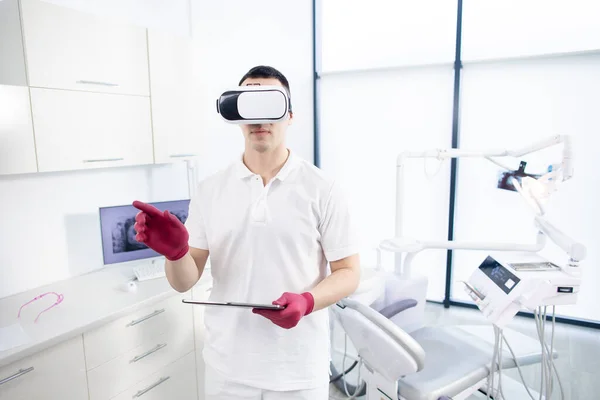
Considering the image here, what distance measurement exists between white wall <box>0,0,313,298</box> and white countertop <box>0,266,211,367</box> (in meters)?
0.15

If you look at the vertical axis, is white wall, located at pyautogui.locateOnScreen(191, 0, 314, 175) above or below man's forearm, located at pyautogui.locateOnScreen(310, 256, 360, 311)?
above

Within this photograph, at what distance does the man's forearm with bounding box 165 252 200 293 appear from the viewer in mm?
1120

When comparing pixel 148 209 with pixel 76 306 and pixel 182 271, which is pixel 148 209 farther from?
pixel 76 306

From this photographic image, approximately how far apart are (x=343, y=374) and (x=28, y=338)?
1.58m

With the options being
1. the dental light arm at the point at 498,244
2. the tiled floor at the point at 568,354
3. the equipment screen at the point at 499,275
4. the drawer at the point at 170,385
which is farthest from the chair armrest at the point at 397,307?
the drawer at the point at 170,385

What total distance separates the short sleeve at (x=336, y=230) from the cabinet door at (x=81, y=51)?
1.32 m

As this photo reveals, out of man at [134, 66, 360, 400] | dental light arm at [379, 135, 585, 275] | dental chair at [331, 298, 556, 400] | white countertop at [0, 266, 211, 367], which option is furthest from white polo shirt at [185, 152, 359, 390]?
dental light arm at [379, 135, 585, 275]

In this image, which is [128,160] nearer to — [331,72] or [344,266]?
[344,266]

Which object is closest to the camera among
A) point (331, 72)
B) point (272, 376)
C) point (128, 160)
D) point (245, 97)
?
point (245, 97)

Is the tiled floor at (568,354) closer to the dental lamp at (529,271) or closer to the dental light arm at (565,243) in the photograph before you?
the dental lamp at (529,271)

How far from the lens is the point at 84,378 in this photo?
5.13ft

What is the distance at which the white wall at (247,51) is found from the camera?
9.42 ft

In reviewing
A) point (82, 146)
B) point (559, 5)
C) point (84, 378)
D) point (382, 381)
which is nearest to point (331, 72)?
point (559, 5)

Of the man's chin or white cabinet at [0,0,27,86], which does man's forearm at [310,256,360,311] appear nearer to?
the man's chin
